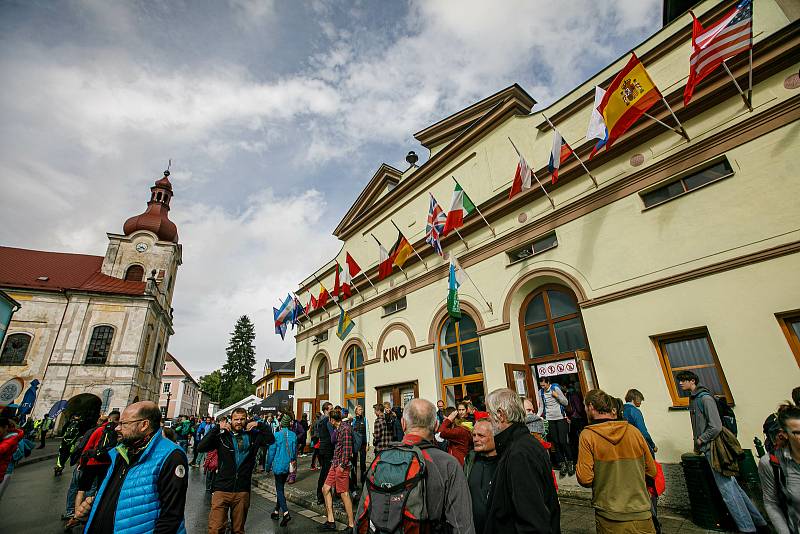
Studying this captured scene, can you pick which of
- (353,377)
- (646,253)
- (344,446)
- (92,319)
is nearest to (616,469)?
(344,446)

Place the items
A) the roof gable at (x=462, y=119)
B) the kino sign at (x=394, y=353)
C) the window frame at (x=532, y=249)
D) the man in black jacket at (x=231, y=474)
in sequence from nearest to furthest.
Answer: the man in black jacket at (x=231, y=474) → the window frame at (x=532, y=249) → the roof gable at (x=462, y=119) → the kino sign at (x=394, y=353)

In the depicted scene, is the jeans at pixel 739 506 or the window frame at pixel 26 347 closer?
the jeans at pixel 739 506

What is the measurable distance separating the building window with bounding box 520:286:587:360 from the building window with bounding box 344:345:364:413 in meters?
8.43

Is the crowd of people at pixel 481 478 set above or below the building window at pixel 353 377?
below

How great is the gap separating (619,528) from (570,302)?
7.30m

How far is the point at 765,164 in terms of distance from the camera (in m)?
6.69

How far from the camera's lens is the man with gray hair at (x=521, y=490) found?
225 cm

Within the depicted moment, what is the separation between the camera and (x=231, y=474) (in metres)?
4.82

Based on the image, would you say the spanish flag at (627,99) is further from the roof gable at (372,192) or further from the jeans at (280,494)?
the roof gable at (372,192)

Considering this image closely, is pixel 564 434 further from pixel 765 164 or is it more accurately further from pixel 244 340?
pixel 244 340

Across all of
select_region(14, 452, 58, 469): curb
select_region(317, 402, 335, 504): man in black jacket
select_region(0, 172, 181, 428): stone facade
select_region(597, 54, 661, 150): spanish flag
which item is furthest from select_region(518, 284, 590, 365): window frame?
select_region(0, 172, 181, 428): stone facade

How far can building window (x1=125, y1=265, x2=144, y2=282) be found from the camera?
3133cm

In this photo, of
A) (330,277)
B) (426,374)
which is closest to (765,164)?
(426,374)

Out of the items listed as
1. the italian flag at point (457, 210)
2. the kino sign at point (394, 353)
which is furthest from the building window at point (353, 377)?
the italian flag at point (457, 210)
